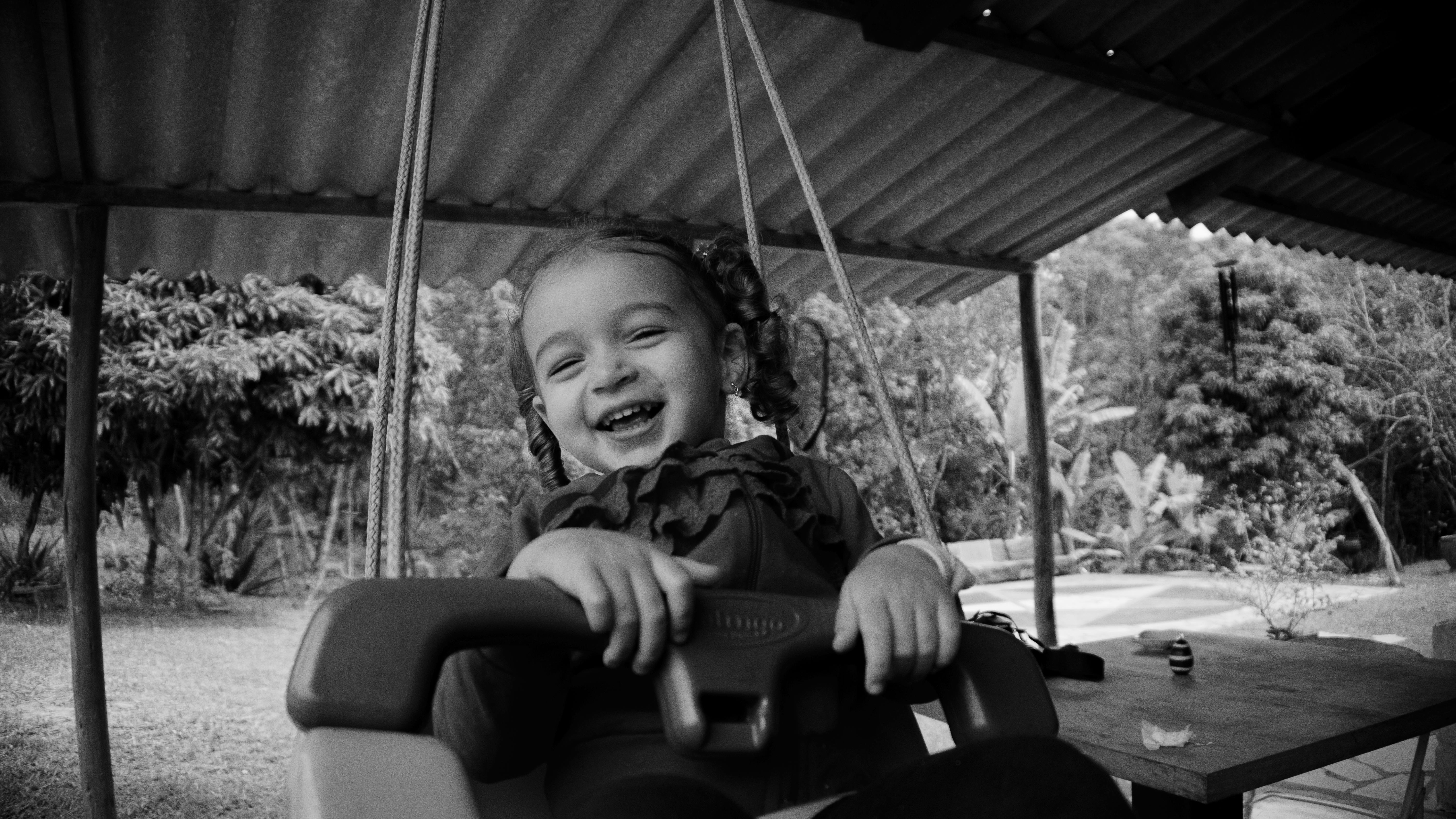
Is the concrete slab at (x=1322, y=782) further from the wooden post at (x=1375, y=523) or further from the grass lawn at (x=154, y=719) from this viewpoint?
the wooden post at (x=1375, y=523)

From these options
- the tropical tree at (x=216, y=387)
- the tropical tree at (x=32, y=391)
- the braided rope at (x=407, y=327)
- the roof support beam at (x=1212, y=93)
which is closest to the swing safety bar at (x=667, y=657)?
the braided rope at (x=407, y=327)

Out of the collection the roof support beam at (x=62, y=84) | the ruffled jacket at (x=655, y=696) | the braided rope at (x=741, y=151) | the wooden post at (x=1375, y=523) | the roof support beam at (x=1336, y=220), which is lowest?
the wooden post at (x=1375, y=523)

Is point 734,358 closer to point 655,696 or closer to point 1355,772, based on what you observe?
point 655,696

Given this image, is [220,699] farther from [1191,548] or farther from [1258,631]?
[1191,548]

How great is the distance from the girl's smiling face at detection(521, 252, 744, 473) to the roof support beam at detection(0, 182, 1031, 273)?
113 cm

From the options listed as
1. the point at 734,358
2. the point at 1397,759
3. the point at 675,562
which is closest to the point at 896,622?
the point at 675,562

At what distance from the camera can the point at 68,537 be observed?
2303mm

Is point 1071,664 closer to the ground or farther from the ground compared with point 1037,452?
closer to the ground

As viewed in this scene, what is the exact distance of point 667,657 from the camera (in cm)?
52

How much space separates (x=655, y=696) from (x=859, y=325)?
0.43 m

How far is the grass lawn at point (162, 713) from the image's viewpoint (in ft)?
11.0

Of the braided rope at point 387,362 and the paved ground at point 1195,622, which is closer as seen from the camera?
the braided rope at point 387,362

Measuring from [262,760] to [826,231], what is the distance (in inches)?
161

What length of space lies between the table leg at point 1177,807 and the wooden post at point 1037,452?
2.32m
